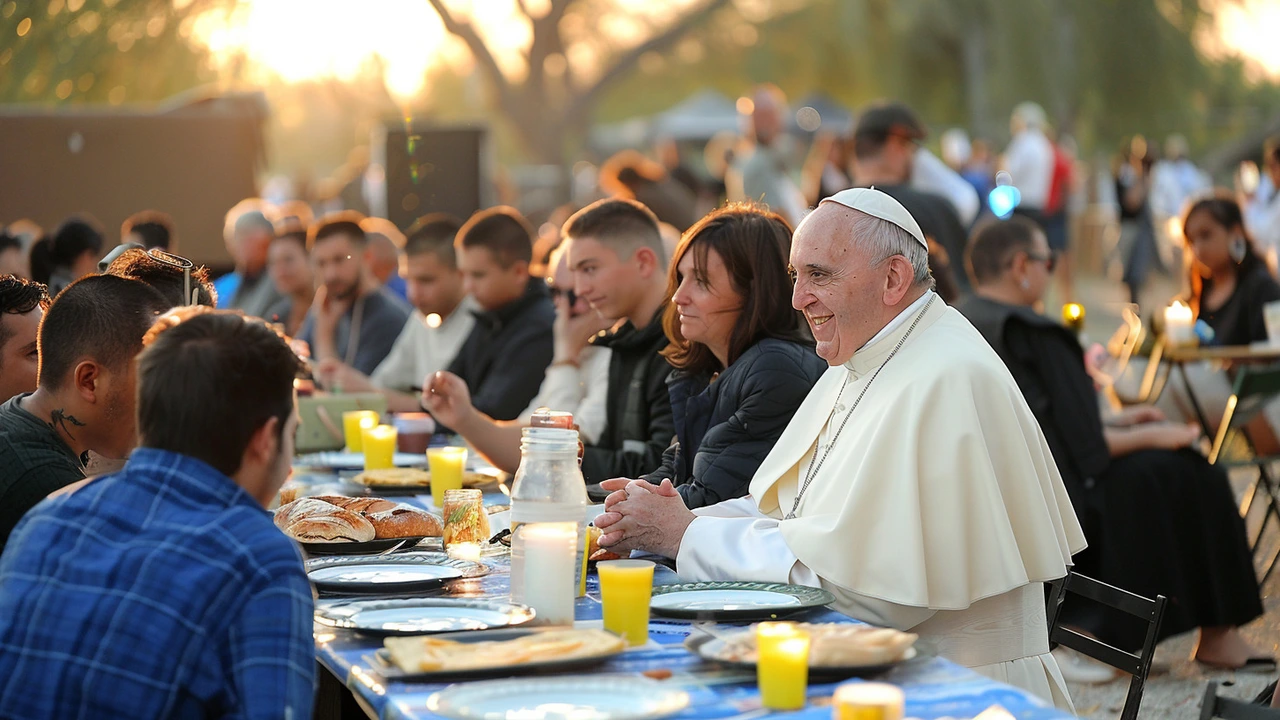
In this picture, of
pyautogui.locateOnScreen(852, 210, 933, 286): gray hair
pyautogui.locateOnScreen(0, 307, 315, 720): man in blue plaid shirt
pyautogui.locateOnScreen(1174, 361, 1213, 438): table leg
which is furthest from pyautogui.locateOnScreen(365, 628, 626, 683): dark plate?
pyautogui.locateOnScreen(1174, 361, 1213, 438): table leg

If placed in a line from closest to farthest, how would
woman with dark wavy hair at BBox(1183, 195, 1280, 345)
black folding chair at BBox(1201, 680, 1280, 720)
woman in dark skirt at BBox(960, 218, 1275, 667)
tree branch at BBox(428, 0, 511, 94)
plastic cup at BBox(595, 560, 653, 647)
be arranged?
plastic cup at BBox(595, 560, 653, 647) < black folding chair at BBox(1201, 680, 1280, 720) < woman in dark skirt at BBox(960, 218, 1275, 667) < woman with dark wavy hair at BBox(1183, 195, 1280, 345) < tree branch at BBox(428, 0, 511, 94)

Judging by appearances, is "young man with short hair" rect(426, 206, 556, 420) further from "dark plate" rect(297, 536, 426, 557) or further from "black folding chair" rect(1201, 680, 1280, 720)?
"black folding chair" rect(1201, 680, 1280, 720)

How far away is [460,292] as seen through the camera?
8.09 m

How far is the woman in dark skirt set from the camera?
5918 millimetres

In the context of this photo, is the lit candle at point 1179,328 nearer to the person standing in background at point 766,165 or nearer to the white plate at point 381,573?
the person standing in background at point 766,165

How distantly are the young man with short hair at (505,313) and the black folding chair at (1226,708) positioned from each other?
4065 mm

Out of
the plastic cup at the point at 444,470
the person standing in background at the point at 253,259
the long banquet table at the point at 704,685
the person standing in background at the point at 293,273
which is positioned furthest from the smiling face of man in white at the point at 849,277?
the person standing in background at the point at 253,259

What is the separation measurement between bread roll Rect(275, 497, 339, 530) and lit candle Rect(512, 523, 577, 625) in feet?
3.63

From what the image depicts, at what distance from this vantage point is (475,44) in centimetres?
2723

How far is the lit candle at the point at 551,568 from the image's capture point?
2.92 metres

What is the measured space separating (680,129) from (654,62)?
Result: 888cm

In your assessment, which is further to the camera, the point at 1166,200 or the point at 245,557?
the point at 1166,200

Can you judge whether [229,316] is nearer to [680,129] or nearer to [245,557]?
[245,557]

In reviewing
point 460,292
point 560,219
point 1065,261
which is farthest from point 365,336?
point 1065,261
